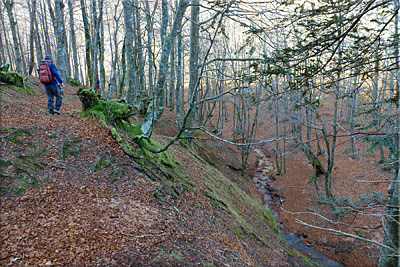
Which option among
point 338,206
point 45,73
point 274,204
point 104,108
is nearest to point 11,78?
point 45,73

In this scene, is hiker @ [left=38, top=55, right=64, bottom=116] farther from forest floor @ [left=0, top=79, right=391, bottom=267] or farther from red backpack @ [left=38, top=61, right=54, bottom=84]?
forest floor @ [left=0, top=79, right=391, bottom=267]

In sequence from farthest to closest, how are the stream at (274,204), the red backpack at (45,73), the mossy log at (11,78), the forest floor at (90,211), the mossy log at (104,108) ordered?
the stream at (274,204) → the mossy log at (11,78) → the red backpack at (45,73) → the mossy log at (104,108) → the forest floor at (90,211)

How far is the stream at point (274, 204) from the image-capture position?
863 cm

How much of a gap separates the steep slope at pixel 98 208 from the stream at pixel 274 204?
3186mm

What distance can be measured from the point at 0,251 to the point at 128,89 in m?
6.46

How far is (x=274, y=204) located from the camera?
12.5 meters

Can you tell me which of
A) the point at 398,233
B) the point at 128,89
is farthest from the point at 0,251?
the point at 398,233

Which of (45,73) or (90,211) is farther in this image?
(45,73)

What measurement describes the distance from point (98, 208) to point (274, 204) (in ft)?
35.9

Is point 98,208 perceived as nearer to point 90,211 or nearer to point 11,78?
point 90,211

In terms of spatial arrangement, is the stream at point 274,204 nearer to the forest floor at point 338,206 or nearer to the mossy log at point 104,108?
the forest floor at point 338,206

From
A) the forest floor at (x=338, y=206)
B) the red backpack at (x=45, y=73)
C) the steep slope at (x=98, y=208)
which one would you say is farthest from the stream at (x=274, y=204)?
the red backpack at (x=45, y=73)

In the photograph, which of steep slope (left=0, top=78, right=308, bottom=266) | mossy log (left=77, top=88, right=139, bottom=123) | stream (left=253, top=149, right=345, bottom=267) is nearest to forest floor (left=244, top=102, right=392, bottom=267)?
stream (left=253, top=149, right=345, bottom=267)

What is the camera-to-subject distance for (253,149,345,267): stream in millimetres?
8633
